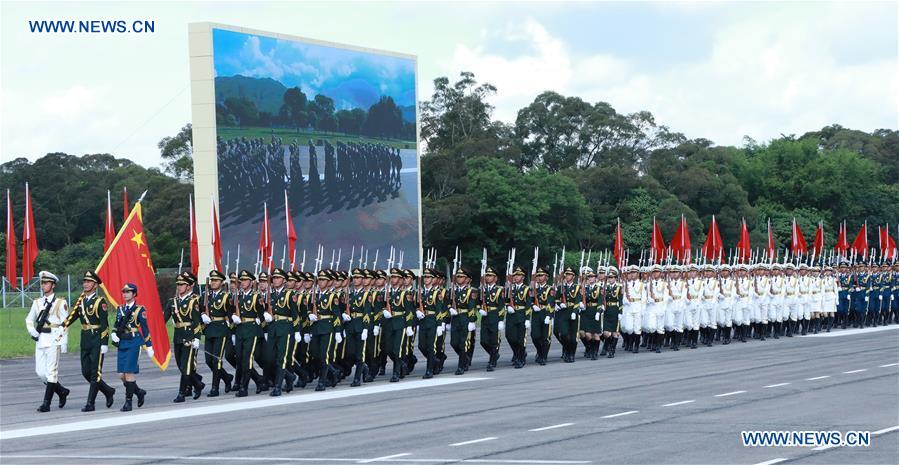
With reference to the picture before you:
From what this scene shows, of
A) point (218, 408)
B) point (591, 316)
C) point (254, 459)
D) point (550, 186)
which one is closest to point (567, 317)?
point (591, 316)

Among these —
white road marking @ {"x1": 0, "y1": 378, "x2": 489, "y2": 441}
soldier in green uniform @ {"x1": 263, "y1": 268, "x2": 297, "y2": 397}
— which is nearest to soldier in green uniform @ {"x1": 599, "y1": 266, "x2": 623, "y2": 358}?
white road marking @ {"x1": 0, "y1": 378, "x2": 489, "y2": 441}

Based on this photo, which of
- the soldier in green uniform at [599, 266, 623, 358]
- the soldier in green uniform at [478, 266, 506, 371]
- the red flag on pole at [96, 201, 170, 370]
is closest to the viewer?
the red flag on pole at [96, 201, 170, 370]

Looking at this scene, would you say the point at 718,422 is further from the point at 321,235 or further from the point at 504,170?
the point at 504,170

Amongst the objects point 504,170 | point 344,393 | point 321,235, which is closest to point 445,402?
point 344,393

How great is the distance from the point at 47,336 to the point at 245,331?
2734 millimetres

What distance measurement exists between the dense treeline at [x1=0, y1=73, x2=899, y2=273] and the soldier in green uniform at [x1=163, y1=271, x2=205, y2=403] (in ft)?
113

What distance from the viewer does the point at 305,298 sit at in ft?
60.0

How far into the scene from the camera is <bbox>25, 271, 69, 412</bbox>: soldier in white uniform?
52.0 ft

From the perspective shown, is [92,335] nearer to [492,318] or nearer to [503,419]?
[503,419]

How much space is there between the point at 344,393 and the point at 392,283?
8.63ft

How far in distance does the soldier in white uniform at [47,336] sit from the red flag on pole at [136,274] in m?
1.76

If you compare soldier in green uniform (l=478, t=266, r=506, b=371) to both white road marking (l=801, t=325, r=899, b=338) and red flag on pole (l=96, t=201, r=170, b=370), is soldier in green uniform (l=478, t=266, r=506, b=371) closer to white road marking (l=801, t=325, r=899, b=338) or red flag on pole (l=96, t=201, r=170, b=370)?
red flag on pole (l=96, t=201, r=170, b=370)

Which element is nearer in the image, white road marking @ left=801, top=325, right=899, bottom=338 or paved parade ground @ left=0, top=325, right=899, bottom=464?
paved parade ground @ left=0, top=325, right=899, bottom=464

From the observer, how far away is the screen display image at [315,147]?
32562 mm
